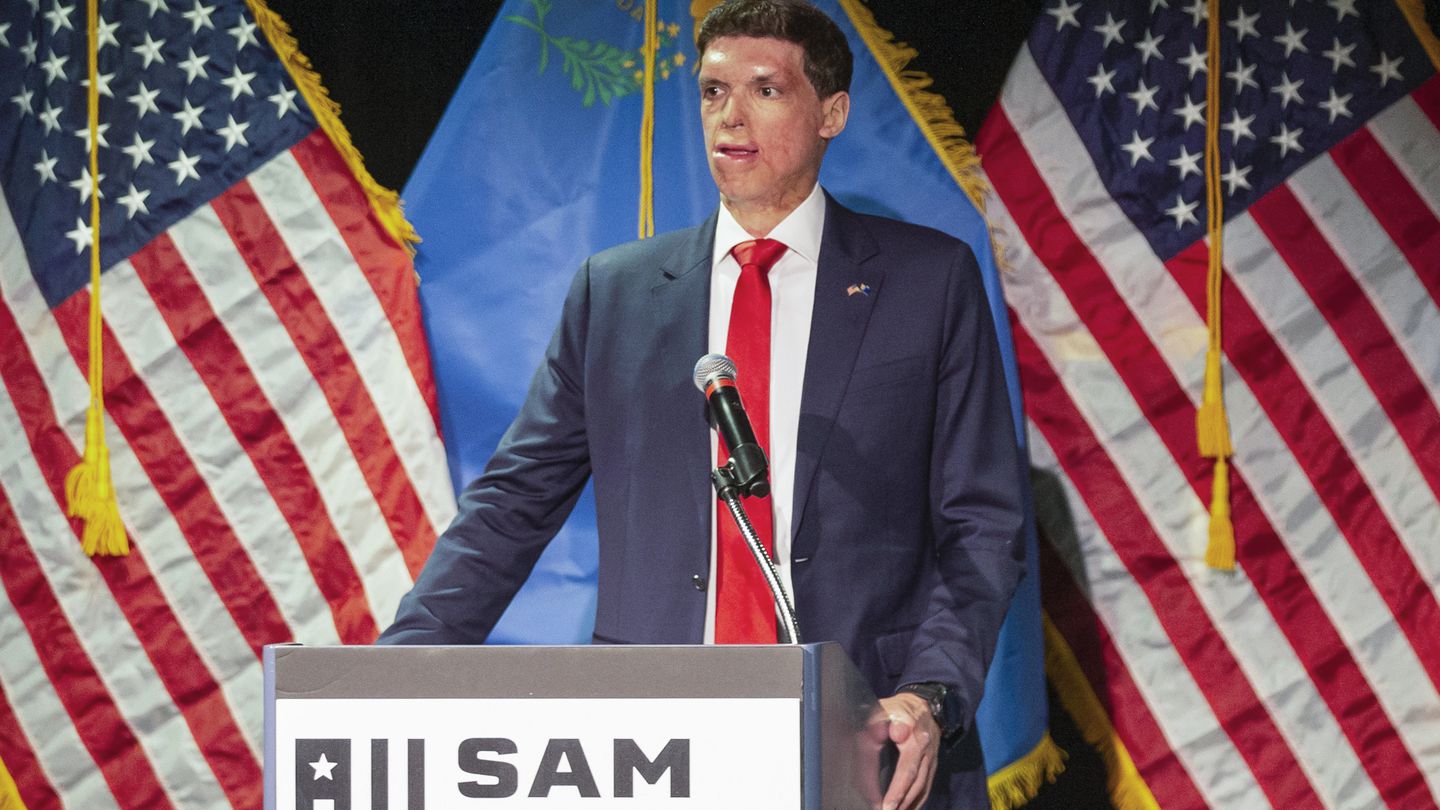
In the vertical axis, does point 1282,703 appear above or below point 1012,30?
below

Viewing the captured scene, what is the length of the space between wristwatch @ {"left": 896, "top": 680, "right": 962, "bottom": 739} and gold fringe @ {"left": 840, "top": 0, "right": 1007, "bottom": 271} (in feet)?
3.79

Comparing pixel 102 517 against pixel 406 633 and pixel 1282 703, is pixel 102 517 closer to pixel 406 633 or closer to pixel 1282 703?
pixel 406 633

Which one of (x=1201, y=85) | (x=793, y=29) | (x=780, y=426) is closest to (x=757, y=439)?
(x=780, y=426)

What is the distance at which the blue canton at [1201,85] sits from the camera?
8.08 feet

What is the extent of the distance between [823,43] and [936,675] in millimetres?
892

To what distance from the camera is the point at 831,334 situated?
185cm

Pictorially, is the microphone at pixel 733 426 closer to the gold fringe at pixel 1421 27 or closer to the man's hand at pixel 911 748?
the man's hand at pixel 911 748

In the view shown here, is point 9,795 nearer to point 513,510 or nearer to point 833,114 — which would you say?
point 513,510

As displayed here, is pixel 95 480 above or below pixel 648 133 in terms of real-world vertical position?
below

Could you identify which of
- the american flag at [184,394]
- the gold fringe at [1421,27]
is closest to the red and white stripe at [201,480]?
the american flag at [184,394]

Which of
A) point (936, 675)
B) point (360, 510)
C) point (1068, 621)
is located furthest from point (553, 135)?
point (936, 675)

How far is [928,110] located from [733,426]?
1329 mm

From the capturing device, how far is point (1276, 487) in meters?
2.46

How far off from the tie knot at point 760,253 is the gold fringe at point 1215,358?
89 centimetres
